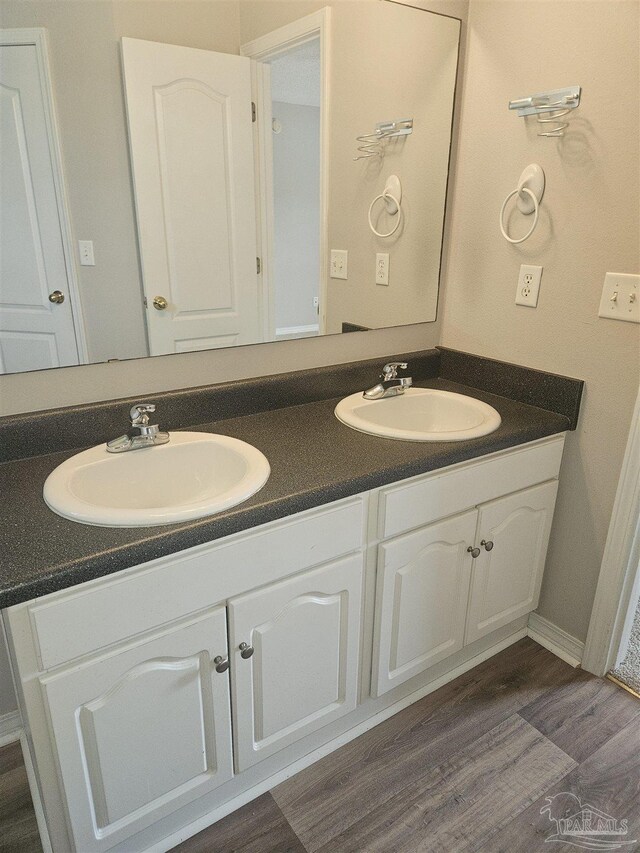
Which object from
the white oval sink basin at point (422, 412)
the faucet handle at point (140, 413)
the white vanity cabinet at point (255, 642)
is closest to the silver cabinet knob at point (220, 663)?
the white vanity cabinet at point (255, 642)

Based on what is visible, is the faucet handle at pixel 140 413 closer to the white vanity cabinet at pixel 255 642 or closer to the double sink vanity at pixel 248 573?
the double sink vanity at pixel 248 573

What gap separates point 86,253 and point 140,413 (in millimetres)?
378

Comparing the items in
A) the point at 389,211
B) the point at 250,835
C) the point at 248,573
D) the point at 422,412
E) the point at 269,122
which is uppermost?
the point at 269,122

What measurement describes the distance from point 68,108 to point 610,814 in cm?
201

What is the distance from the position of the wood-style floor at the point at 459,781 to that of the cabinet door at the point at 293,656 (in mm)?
173

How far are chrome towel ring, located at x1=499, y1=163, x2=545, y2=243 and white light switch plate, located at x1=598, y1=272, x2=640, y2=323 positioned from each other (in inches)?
10.5

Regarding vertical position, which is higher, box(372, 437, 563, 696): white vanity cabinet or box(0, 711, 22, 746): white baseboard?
box(372, 437, 563, 696): white vanity cabinet

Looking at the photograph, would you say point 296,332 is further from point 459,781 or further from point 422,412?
point 459,781

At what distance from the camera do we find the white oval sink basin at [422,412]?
1.65 metres

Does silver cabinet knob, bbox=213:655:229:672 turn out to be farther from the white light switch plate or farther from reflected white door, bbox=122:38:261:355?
the white light switch plate

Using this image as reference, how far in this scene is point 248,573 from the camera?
3.92 ft

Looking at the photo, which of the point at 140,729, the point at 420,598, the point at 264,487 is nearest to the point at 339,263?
the point at 264,487

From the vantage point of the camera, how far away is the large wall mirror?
4.09 ft

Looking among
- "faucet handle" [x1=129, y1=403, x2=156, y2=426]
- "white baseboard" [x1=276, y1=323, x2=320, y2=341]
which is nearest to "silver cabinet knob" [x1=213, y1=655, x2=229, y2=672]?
"faucet handle" [x1=129, y1=403, x2=156, y2=426]
